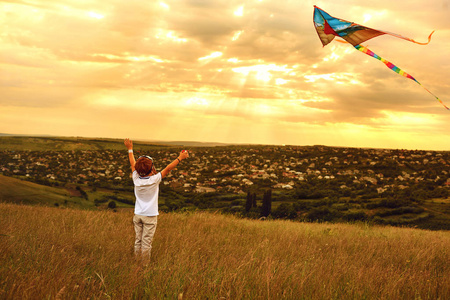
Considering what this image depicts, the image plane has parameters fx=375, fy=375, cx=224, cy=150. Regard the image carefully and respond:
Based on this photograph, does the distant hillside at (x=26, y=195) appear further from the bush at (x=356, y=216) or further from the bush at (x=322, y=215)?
the bush at (x=356, y=216)

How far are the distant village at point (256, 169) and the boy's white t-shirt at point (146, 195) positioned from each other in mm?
35772

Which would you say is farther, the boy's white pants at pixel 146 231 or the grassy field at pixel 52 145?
the grassy field at pixel 52 145

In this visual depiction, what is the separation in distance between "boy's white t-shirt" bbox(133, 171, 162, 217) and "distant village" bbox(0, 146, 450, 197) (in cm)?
3577

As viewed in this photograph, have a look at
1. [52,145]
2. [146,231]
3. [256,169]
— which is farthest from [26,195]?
[52,145]

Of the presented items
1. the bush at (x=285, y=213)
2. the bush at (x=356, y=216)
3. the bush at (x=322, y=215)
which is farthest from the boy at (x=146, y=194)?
the bush at (x=356, y=216)

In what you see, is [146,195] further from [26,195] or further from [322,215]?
[322,215]

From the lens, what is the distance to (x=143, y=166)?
6.28 meters

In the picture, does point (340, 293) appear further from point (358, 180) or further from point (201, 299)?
point (358, 180)

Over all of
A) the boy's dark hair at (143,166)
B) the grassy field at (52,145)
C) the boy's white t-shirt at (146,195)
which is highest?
the boy's dark hair at (143,166)

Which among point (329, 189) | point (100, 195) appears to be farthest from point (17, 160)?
point (329, 189)

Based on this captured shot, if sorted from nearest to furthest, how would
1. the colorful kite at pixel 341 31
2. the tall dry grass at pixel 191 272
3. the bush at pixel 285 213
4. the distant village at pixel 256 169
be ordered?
the tall dry grass at pixel 191 272
the colorful kite at pixel 341 31
the bush at pixel 285 213
the distant village at pixel 256 169

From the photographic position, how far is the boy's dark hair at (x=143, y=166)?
247 inches

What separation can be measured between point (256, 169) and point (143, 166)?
1861 inches

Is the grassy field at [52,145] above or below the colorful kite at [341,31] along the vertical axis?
below
